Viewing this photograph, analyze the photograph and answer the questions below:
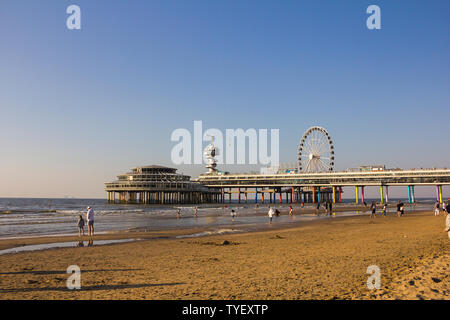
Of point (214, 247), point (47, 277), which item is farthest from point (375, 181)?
point (47, 277)

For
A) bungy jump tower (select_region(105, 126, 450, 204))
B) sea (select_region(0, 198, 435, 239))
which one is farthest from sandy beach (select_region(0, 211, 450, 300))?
bungy jump tower (select_region(105, 126, 450, 204))

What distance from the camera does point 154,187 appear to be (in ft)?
374

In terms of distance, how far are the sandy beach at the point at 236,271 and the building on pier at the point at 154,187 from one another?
100264 mm

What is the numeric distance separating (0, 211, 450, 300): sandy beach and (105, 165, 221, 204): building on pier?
329 ft

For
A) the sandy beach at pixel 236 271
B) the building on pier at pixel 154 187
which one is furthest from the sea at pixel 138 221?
the building on pier at pixel 154 187

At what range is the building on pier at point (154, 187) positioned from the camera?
375ft

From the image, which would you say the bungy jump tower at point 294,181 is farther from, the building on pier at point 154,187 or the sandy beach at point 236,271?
the sandy beach at point 236,271

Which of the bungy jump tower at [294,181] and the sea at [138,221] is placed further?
the bungy jump tower at [294,181]

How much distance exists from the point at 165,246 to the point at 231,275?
25.3 ft

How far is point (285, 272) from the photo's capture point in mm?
9711

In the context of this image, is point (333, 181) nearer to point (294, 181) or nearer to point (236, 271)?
point (294, 181)

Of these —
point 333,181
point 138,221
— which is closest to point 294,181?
point 333,181

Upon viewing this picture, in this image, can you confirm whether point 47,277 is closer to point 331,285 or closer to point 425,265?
point 331,285
